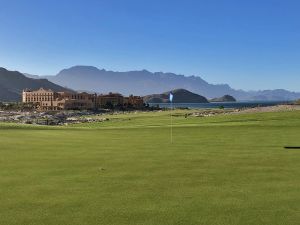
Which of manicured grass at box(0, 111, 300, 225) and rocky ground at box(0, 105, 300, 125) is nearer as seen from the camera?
manicured grass at box(0, 111, 300, 225)

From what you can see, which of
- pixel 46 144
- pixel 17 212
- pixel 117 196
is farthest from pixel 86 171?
pixel 46 144

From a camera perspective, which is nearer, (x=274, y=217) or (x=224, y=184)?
(x=274, y=217)

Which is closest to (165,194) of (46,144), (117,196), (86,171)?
(117,196)

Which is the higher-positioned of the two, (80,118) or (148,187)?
(148,187)

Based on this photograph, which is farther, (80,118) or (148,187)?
(80,118)

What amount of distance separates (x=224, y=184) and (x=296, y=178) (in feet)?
6.62

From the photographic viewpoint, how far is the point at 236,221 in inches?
311

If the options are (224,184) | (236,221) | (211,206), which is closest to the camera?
(236,221)

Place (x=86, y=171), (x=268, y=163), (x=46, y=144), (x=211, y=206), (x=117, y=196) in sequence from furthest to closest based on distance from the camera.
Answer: (x=46, y=144) → (x=268, y=163) → (x=86, y=171) → (x=117, y=196) → (x=211, y=206)

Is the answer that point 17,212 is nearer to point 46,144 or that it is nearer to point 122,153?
point 122,153

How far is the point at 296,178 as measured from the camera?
11570 millimetres

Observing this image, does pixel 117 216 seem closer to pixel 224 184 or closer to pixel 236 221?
pixel 236 221

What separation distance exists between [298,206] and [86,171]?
580 centimetres

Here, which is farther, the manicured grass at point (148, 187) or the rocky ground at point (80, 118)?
the rocky ground at point (80, 118)
